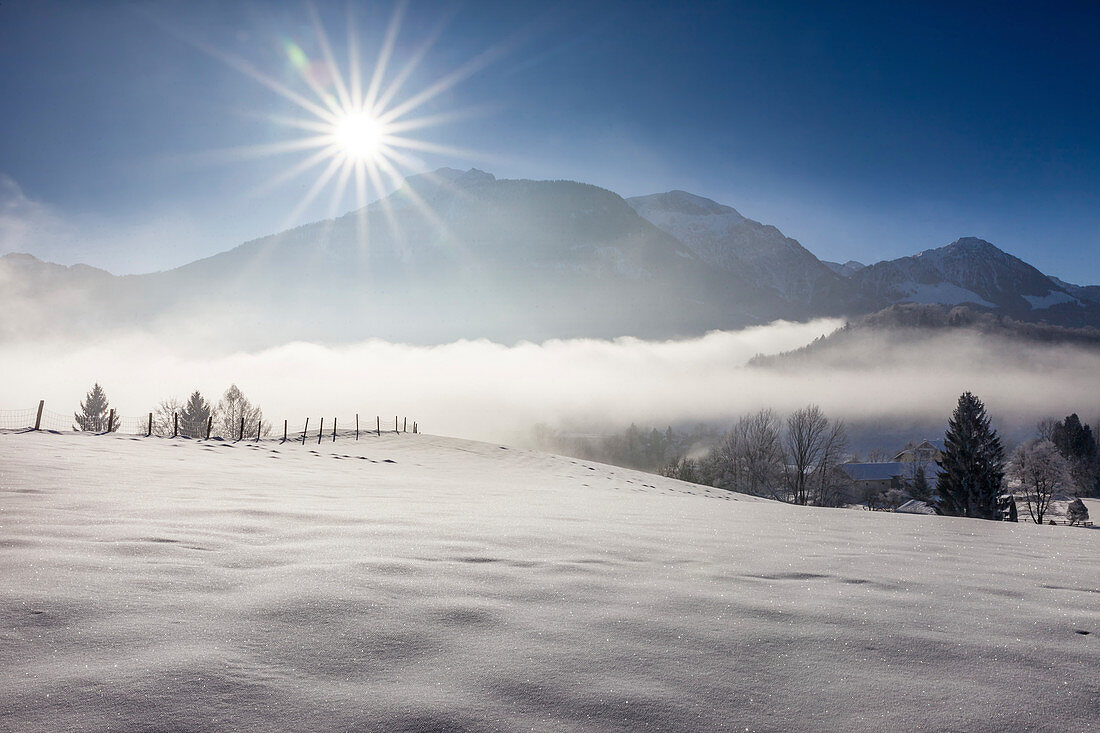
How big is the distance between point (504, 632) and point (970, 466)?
4397 centimetres

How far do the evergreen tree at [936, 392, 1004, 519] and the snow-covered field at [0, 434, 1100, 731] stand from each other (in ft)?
129

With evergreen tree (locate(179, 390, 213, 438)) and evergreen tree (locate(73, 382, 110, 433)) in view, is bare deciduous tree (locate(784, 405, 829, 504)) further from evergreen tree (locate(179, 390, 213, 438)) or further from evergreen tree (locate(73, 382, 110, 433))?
evergreen tree (locate(73, 382, 110, 433))

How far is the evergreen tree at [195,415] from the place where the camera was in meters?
56.7

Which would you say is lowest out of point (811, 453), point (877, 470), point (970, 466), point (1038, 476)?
point (877, 470)

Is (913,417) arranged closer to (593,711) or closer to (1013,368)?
(1013,368)

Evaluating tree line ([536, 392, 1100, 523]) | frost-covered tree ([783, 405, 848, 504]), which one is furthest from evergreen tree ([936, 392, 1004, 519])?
frost-covered tree ([783, 405, 848, 504])

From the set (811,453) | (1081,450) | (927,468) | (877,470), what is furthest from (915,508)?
(1081,450)

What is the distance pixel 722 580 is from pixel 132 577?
114 inches

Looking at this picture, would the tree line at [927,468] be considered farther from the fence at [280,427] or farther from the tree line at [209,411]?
the tree line at [209,411]

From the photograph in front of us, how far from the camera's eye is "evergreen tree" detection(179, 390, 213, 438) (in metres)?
56.7

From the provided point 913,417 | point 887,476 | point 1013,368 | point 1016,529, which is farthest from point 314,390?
point 1013,368

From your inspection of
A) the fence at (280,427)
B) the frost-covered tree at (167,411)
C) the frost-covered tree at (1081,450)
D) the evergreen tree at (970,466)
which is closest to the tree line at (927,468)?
the evergreen tree at (970,466)

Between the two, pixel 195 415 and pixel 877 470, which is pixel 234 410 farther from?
pixel 877 470

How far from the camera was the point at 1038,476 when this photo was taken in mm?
52062
